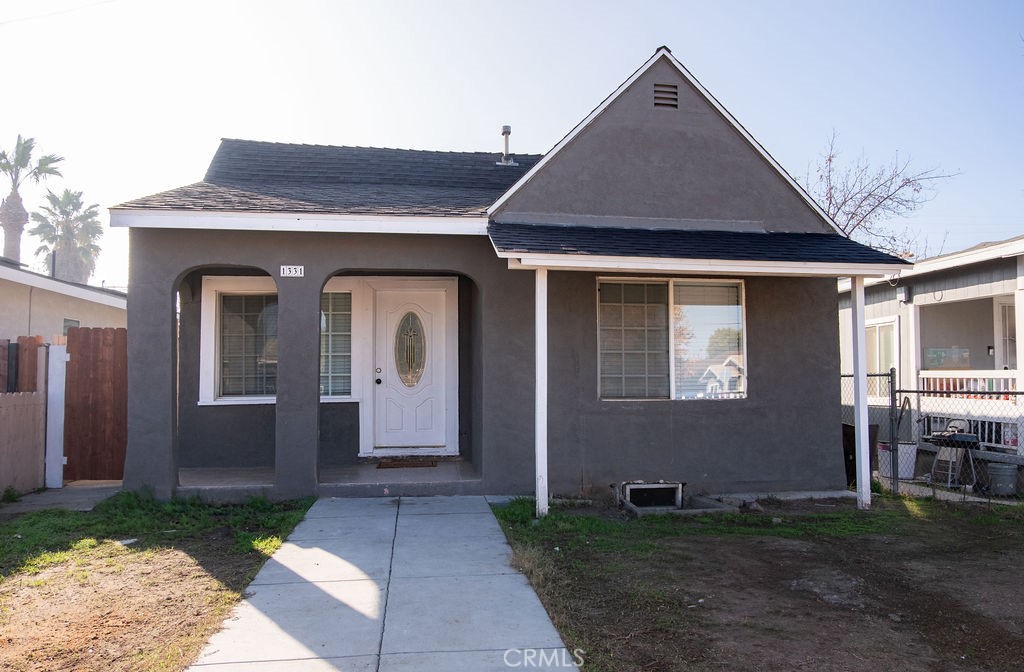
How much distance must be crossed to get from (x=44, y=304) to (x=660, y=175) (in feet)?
42.2

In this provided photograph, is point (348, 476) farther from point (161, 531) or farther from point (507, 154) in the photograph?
point (507, 154)

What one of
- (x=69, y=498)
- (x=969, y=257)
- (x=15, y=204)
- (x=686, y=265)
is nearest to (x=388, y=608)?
(x=686, y=265)

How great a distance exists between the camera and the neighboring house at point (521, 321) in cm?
806

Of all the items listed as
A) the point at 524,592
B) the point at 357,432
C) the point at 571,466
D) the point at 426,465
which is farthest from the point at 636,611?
the point at 357,432

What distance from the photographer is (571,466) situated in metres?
8.59

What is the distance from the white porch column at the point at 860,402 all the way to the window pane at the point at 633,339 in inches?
84.2

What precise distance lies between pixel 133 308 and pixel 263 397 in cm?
233

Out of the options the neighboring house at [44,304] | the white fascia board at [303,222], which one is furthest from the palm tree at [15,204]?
the white fascia board at [303,222]

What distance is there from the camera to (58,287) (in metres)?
14.8

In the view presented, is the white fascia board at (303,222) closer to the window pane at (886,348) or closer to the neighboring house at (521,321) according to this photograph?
the neighboring house at (521,321)

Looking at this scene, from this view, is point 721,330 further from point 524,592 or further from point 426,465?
point 524,592

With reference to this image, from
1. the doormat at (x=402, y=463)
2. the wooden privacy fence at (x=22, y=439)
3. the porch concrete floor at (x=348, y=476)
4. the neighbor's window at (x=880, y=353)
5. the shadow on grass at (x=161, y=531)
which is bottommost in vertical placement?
the shadow on grass at (x=161, y=531)

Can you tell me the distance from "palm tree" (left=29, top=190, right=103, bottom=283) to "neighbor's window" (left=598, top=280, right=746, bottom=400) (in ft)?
138

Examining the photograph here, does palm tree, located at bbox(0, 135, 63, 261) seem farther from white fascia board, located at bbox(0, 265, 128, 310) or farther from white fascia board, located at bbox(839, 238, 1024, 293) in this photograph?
white fascia board, located at bbox(839, 238, 1024, 293)
